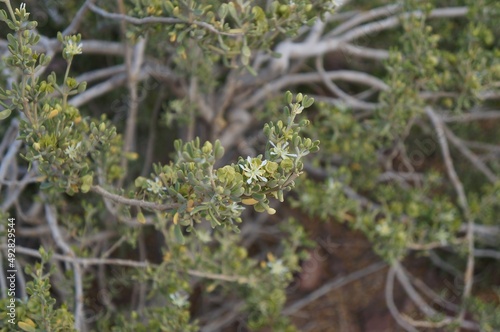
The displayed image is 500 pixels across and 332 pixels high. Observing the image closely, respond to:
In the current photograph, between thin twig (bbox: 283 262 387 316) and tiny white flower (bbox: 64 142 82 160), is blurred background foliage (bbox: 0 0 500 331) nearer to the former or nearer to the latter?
thin twig (bbox: 283 262 387 316)

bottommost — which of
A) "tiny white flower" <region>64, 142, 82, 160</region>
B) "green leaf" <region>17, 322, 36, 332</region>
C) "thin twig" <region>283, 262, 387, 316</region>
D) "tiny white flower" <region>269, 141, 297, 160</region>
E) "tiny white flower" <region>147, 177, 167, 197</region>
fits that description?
"green leaf" <region>17, 322, 36, 332</region>

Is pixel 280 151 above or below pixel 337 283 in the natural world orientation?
below

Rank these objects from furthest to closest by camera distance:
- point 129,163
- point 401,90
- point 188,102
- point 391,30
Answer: point 391,30 → point 129,163 → point 188,102 → point 401,90

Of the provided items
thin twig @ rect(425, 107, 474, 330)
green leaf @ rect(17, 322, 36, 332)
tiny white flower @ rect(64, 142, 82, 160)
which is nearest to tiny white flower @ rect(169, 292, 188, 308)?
green leaf @ rect(17, 322, 36, 332)

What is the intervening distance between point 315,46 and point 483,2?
75cm

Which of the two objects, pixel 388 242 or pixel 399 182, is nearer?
pixel 388 242

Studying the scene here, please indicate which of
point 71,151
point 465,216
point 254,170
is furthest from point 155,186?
point 465,216

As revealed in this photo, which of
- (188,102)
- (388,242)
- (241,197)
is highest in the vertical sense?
(188,102)

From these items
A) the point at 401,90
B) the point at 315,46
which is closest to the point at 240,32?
the point at 401,90

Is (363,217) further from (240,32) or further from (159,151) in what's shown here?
(159,151)

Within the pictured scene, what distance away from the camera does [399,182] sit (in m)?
2.80

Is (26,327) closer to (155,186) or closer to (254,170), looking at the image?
(155,186)

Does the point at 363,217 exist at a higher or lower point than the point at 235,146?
lower

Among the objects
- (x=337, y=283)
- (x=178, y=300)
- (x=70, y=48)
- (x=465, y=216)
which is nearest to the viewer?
(x=70, y=48)
